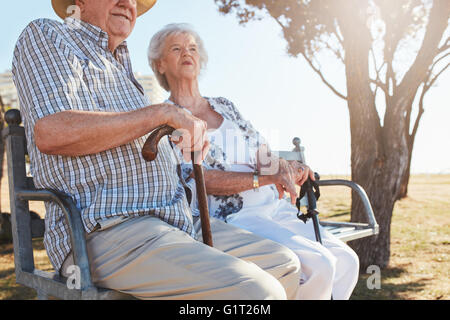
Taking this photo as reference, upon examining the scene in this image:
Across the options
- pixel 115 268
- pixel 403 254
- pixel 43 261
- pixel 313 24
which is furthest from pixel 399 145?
pixel 43 261

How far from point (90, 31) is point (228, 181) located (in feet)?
3.39

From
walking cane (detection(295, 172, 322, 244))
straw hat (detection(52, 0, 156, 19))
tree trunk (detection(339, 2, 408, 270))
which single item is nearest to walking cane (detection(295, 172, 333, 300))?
walking cane (detection(295, 172, 322, 244))

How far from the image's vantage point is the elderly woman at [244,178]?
6.88 feet

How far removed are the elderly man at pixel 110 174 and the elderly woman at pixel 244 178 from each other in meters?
0.58

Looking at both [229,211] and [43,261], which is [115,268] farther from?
[43,261]

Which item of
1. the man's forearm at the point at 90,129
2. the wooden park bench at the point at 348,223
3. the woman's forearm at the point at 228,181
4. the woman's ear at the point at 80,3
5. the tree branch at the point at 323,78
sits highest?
the tree branch at the point at 323,78

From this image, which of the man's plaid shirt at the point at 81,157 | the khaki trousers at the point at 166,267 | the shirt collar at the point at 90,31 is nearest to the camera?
the khaki trousers at the point at 166,267

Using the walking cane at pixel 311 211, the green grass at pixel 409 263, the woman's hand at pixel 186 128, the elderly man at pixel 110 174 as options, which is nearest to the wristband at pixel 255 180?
the walking cane at pixel 311 211

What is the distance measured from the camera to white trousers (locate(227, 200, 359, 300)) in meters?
1.99

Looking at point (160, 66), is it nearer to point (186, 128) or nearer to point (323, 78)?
point (186, 128)

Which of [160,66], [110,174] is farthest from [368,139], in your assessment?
[110,174]

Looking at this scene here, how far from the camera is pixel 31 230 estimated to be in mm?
1927

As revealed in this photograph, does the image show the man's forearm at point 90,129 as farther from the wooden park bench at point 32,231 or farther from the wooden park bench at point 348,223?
the wooden park bench at point 348,223

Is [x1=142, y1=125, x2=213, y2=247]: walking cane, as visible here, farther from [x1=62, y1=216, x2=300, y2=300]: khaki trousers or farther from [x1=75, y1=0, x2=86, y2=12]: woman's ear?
[x1=75, y1=0, x2=86, y2=12]: woman's ear
